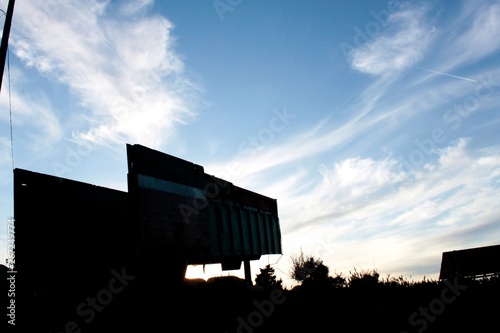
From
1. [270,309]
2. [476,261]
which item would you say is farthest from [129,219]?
[476,261]

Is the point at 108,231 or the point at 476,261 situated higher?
the point at 108,231

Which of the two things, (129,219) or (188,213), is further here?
(188,213)

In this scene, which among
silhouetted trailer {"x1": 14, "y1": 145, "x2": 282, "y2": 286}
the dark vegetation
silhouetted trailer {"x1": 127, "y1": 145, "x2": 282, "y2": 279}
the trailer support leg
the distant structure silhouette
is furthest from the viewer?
the trailer support leg

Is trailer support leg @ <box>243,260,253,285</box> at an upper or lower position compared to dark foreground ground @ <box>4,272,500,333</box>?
upper

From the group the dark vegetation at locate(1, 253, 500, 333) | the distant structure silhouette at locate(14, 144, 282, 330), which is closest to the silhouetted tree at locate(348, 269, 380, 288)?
the dark vegetation at locate(1, 253, 500, 333)

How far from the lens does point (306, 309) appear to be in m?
7.92

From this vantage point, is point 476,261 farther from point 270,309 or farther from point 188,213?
point 270,309

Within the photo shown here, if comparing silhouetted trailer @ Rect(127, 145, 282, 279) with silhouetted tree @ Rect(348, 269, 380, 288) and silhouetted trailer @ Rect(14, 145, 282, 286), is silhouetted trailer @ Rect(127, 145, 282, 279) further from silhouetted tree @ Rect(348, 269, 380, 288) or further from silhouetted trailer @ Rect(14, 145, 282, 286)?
silhouetted tree @ Rect(348, 269, 380, 288)

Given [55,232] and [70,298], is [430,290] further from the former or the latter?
[55,232]

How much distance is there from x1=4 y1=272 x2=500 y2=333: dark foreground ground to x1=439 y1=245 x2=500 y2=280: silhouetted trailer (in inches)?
1156

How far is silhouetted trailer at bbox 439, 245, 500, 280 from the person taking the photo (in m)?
33.9

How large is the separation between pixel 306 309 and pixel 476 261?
34.6 m

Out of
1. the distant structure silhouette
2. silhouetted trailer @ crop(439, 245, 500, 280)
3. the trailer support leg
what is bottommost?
silhouetted trailer @ crop(439, 245, 500, 280)

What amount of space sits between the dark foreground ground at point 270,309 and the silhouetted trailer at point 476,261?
2935 centimetres
